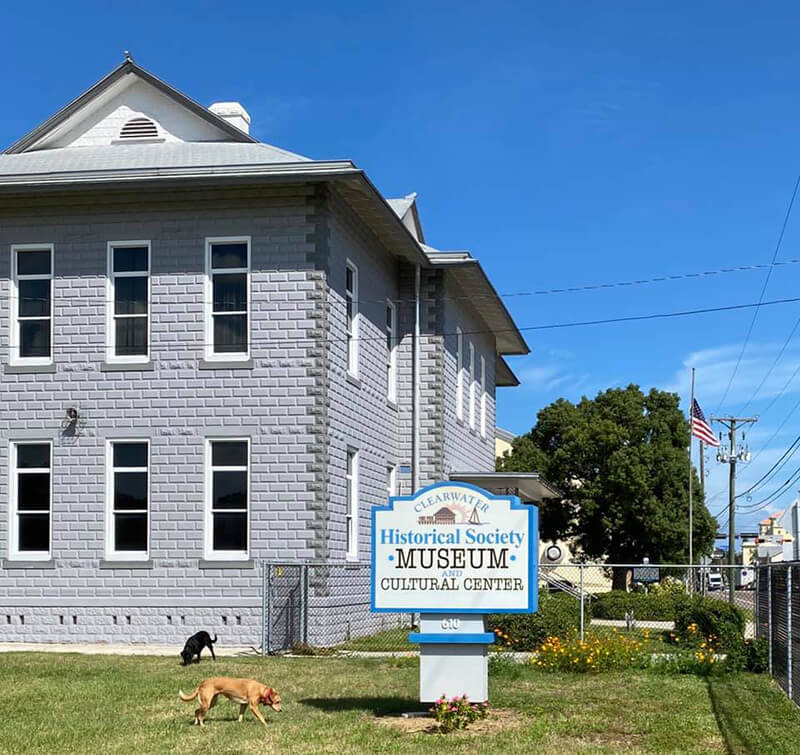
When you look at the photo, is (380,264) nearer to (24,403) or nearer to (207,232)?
(207,232)

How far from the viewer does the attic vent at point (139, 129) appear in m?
27.5

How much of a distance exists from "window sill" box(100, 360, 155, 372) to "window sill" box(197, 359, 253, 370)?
955 mm

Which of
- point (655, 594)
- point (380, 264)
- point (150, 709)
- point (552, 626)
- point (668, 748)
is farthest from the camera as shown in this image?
point (655, 594)

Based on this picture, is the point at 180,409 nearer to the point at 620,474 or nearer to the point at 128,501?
the point at 128,501

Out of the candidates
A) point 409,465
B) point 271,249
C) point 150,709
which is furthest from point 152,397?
point 150,709

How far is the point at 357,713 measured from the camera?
46.7 ft

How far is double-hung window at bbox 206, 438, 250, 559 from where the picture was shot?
952 inches

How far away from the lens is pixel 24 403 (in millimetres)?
24938

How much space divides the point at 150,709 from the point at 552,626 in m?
8.79

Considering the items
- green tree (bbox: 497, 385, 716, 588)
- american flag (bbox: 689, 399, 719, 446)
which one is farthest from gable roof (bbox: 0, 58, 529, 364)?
green tree (bbox: 497, 385, 716, 588)

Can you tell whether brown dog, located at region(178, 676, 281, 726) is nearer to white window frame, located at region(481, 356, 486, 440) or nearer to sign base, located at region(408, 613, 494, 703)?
sign base, located at region(408, 613, 494, 703)

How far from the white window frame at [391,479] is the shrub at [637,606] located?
7.03 meters


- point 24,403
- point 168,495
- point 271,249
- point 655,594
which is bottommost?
point 655,594

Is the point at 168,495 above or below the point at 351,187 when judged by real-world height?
below
